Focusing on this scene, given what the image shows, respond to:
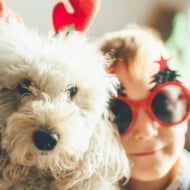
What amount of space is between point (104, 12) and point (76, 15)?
61 centimetres

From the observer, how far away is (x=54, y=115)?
0.67 meters

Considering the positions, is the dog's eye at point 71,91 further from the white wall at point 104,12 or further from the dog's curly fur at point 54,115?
the white wall at point 104,12

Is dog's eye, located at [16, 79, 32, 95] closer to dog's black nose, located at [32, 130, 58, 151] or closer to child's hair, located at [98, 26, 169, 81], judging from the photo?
dog's black nose, located at [32, 130, 58, 151]

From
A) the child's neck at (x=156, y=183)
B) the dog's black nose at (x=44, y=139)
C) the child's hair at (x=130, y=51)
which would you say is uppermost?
the child's hair at (x=130, y=51)

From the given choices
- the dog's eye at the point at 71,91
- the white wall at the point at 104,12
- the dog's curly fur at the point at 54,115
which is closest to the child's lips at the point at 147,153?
the dog's curly fur at the point at 54,115

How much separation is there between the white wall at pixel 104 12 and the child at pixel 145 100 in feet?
1.22

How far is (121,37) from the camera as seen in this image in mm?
888

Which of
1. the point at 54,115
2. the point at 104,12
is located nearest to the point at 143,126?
the point at 54,115

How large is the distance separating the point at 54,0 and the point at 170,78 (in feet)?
1.66

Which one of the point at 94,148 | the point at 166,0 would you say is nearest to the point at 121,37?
the point at 94,148

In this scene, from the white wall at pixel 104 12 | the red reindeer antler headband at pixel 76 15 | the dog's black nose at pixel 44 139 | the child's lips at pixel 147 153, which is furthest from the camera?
the white wall at pixel 104 12

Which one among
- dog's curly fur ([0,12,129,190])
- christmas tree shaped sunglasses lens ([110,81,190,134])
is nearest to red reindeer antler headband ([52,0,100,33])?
dog's curly fur ([0,12,129,190])

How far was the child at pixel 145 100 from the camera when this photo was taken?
0.86m

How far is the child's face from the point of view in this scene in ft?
2.84
